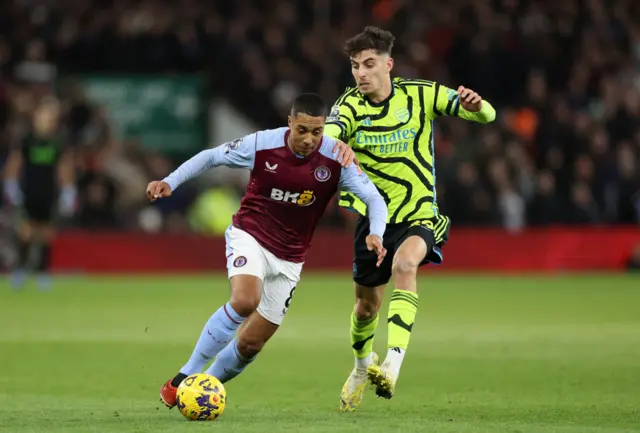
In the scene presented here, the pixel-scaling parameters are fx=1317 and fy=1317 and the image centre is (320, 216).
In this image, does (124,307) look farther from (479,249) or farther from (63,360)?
(479,249)

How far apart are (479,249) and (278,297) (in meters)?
14.4

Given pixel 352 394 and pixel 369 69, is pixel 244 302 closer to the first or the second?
pixel 352 394

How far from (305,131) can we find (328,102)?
50.8 ft

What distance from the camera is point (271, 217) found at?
8336 mm

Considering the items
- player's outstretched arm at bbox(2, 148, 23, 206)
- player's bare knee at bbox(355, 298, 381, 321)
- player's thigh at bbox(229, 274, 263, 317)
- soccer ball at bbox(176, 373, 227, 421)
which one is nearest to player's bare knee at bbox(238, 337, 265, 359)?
player's thigh at bbox(229, 274, 263, 317)

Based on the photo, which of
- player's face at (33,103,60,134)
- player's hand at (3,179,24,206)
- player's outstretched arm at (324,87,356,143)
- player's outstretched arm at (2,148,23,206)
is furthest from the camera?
player's hand at (3,179,24,206)

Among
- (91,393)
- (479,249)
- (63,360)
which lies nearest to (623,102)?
(479,249)

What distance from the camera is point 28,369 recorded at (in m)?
10.7

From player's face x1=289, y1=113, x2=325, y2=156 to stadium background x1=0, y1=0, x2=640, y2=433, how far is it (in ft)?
19.0

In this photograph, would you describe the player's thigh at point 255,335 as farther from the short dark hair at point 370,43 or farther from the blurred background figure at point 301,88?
the blurred background figure at point 301,88

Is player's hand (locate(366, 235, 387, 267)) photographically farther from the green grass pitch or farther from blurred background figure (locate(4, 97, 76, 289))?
blurred background figure (locate(4, 97, 76, 289))

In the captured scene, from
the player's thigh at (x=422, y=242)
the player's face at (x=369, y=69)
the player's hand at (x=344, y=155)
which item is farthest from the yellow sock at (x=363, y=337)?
the player's face at (x=369, y=69)

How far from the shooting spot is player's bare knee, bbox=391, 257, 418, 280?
8.44 meters

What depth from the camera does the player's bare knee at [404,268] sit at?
8438 millimetres
